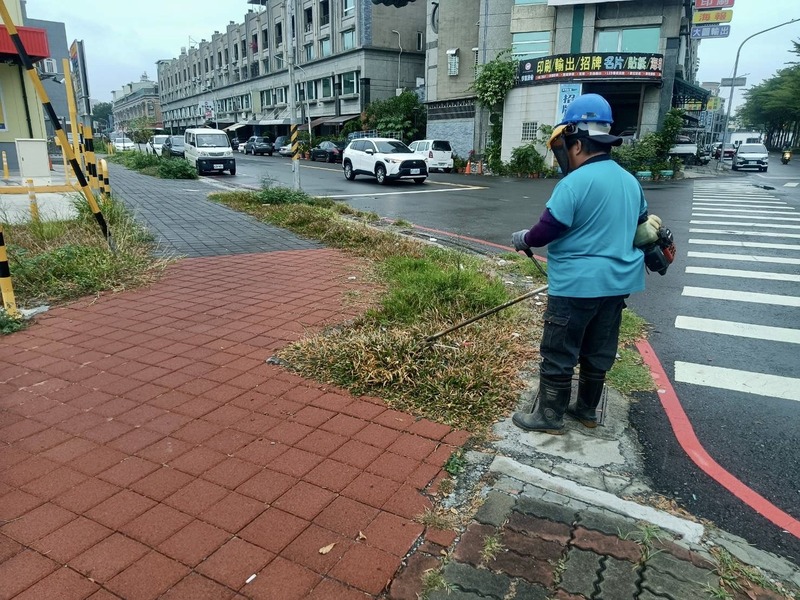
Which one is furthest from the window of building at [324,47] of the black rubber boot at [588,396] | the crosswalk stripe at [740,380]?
the black rubber boot at [588,396]

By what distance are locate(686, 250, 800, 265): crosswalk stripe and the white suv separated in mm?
13054

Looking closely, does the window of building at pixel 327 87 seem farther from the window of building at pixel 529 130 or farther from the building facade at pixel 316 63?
the window of building at pixel 529 130

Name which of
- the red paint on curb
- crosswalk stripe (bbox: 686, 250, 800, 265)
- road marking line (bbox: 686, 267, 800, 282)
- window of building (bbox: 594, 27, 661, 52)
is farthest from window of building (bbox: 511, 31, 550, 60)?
the red paint on curb

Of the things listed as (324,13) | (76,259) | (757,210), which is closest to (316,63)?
(324,13)

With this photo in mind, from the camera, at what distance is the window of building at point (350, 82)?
155 feet

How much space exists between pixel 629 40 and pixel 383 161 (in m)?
15.6

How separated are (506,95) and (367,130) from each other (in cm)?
1477

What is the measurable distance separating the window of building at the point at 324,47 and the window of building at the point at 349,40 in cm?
293

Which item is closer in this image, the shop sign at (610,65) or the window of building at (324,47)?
the shop sign at (610,65)

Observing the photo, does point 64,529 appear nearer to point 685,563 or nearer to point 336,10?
point 685,563

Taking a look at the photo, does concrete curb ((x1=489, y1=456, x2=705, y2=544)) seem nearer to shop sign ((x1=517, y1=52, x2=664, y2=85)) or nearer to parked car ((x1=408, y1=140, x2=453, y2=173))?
shop sign ((x1=517, y1=52, x2=664, y2=85))

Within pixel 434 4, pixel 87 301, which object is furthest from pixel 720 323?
pixel 434 4

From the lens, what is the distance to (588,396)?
138 inches

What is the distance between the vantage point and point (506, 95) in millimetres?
29281
